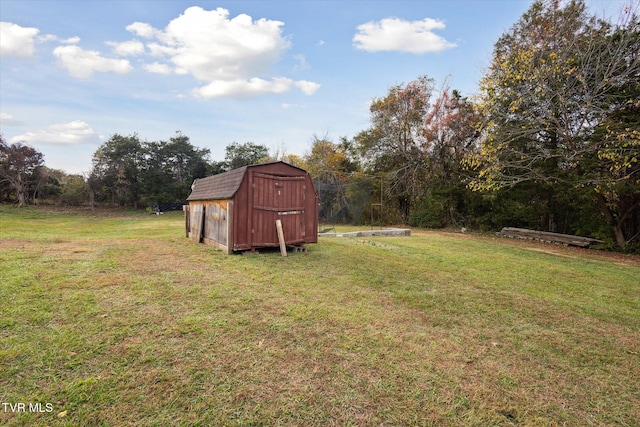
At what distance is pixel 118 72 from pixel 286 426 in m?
11.8

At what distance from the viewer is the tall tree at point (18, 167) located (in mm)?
22000

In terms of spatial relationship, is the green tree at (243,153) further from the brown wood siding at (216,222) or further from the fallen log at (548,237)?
the brown wood siding at (216,222)

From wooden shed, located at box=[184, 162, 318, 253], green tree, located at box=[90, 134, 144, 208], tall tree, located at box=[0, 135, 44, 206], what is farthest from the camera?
green tree, located at box=[90, 134, 144, 208]

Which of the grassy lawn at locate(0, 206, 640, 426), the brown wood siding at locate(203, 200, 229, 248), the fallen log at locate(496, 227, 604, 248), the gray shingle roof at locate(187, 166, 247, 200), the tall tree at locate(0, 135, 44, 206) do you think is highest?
the tall tree at locate(0, 135, 44, 206)

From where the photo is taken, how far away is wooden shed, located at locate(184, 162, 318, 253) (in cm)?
651

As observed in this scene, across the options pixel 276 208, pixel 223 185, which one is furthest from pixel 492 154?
pixel 223 185

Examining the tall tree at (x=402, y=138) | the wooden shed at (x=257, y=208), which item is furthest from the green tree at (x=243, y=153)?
the wooden shed at (x=257, y=208)

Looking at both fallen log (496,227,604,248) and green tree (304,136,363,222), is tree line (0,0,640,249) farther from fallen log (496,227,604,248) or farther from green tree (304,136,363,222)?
fallen log (496,227,604,248)

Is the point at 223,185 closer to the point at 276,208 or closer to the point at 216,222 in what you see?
the point at 216,222

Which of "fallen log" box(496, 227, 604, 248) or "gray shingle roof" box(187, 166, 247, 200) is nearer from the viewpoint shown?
"gray shingle roof" box(187, 166, 247, 200)

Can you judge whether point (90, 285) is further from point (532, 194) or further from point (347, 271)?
point (532, 194)

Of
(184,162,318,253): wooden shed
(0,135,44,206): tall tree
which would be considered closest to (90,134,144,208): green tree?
(0,135,44,206): tall tree

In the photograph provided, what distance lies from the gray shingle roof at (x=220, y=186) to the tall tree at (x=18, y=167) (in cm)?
2266

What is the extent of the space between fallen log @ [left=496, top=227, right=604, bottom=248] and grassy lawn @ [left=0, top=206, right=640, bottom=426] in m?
7.48
